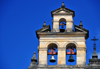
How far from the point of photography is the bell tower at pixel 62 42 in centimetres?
4434

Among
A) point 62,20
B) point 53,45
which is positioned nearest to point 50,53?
point 53,45

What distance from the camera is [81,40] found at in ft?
147

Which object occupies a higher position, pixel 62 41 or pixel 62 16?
pixel 62 16

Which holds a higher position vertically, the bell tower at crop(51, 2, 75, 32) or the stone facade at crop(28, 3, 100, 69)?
the bell tower at crop(51, 2, 75, 32)

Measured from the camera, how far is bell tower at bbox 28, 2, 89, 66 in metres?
44.3

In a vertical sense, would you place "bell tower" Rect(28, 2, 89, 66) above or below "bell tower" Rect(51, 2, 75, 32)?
below

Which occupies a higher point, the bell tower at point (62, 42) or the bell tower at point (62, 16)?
the bell tower at point (62, 16)

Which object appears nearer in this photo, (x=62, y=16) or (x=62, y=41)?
(x=62, y=41)

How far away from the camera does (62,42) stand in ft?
148

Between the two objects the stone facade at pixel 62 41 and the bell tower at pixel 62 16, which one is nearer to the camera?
the stone facade at pixel 62 41

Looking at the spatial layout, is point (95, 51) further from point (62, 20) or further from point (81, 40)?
point (62, 20)

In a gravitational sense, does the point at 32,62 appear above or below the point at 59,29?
below

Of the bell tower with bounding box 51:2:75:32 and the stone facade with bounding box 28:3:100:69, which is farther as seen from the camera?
the bell tower with bounding box 51:2:75:32

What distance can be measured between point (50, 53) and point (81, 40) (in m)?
3.19
